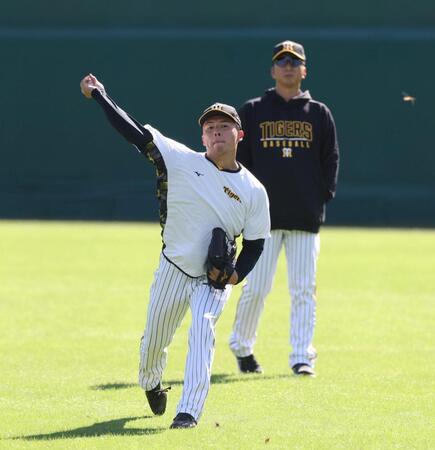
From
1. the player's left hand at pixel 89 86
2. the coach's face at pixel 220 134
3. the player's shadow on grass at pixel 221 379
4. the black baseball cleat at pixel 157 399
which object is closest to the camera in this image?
the player's left hand at pixel 89 86

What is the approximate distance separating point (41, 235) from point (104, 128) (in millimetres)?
6500

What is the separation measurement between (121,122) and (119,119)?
2 cm

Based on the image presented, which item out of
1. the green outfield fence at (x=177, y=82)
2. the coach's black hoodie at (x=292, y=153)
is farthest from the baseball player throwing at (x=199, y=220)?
the green outfield fence at (x=177, y=82)

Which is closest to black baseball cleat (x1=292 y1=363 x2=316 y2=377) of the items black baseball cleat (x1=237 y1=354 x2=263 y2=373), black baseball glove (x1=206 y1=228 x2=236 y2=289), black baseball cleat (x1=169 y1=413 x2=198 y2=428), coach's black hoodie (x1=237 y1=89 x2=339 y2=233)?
black baseball cleat (x1=237 y1=354 x2=263 y2=373)

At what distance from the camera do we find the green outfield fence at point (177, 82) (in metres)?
26.1

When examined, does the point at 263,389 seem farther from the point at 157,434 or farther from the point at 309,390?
the point at 157,434

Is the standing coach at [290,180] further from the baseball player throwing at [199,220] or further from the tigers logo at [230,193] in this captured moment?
the tigers logo at [230,193]

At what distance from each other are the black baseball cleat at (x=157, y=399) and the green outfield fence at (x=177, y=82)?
18.5 meters

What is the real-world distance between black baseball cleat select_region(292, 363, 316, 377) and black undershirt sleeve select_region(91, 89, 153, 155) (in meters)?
2.67

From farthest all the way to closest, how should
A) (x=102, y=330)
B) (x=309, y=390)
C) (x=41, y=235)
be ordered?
(x=41, y=235)
(x=102, y=330)
(x=309, y=390)

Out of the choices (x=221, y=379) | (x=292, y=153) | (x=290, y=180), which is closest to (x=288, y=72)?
(x=292, y=153)

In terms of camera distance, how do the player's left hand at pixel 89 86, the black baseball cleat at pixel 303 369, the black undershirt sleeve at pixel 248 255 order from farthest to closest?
the black baseball cleat at pixel 303 369
the black undershirt sleeve at pixel 248 255
the player's left hand at pixel 89 86

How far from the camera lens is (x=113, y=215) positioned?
84.5ft

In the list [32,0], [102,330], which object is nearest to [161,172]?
[102,330]
